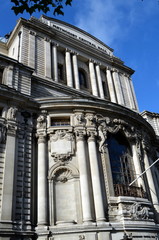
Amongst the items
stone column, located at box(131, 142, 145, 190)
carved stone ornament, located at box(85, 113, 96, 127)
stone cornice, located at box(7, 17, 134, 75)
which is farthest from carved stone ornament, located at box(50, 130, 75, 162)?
stone cornice, located at box(7, 17, 134, 75)

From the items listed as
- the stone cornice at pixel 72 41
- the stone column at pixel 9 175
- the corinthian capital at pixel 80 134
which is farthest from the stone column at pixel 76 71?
the stone column at pixel 9 175

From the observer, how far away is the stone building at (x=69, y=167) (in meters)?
16.0

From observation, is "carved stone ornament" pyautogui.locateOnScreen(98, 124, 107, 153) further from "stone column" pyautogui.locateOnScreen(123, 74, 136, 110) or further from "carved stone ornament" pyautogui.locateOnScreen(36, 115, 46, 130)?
"stone column" pyautogui.locateOnScreen(123, 74, 136, 110)

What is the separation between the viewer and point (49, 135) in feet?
64.1

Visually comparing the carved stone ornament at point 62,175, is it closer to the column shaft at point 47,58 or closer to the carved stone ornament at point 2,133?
the carved stone ornament at point 2,133

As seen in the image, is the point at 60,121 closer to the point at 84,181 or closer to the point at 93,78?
the point at 84,181

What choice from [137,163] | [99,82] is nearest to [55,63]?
[99,82]

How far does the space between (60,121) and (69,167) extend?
4083mm

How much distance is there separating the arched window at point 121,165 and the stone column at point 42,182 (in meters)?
5.25

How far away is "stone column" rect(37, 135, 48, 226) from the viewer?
16219 millimetres

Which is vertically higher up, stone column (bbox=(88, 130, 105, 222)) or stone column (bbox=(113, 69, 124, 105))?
stone column (bbox=(113, 69, 124, 105))

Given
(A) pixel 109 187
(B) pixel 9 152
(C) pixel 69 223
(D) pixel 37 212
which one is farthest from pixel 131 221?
(B) pixel 9 152

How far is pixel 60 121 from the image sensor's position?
20766 millimetres

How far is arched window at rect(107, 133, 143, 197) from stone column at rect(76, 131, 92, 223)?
2.57 metres
